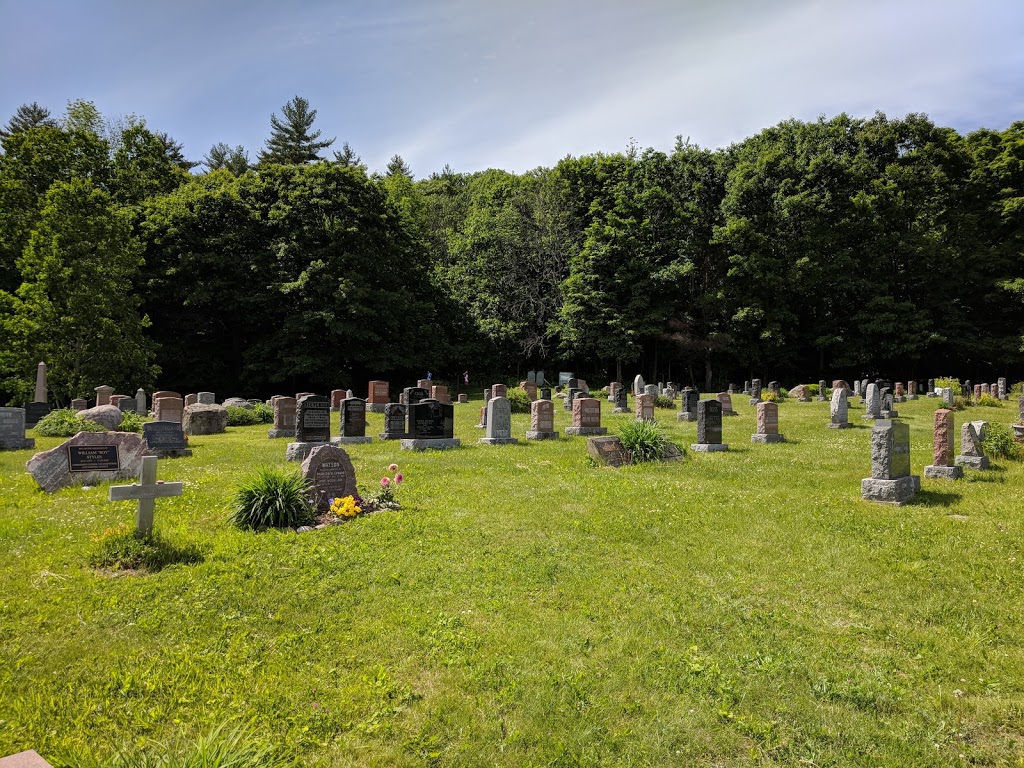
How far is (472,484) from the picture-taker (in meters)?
10.5

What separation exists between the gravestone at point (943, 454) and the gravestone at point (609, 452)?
521 centimetres

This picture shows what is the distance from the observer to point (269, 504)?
7730mm

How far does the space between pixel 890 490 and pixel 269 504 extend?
8646 mm

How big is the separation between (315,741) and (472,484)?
7.11 metres

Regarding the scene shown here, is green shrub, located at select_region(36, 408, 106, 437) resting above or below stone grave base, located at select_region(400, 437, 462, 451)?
above

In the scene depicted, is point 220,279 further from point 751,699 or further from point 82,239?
point 751,699

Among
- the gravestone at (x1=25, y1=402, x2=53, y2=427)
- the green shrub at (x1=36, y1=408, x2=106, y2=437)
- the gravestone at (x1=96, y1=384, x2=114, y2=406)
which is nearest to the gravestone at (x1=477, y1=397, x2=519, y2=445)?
the green shrub at (x1=36, y1=408, x2=106, y2=437)

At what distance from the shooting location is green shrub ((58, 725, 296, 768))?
2707 mm

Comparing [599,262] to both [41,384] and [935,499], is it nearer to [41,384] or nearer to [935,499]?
[41,384]

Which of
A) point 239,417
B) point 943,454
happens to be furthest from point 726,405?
point 239,417

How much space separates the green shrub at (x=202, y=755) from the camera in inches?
107

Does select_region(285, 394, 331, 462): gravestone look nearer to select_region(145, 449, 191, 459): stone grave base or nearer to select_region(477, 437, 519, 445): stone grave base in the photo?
select_region(145, 449, 191, 459): stone grave base

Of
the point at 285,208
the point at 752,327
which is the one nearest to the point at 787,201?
the point at 752,327

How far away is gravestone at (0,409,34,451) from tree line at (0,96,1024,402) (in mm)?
16381
